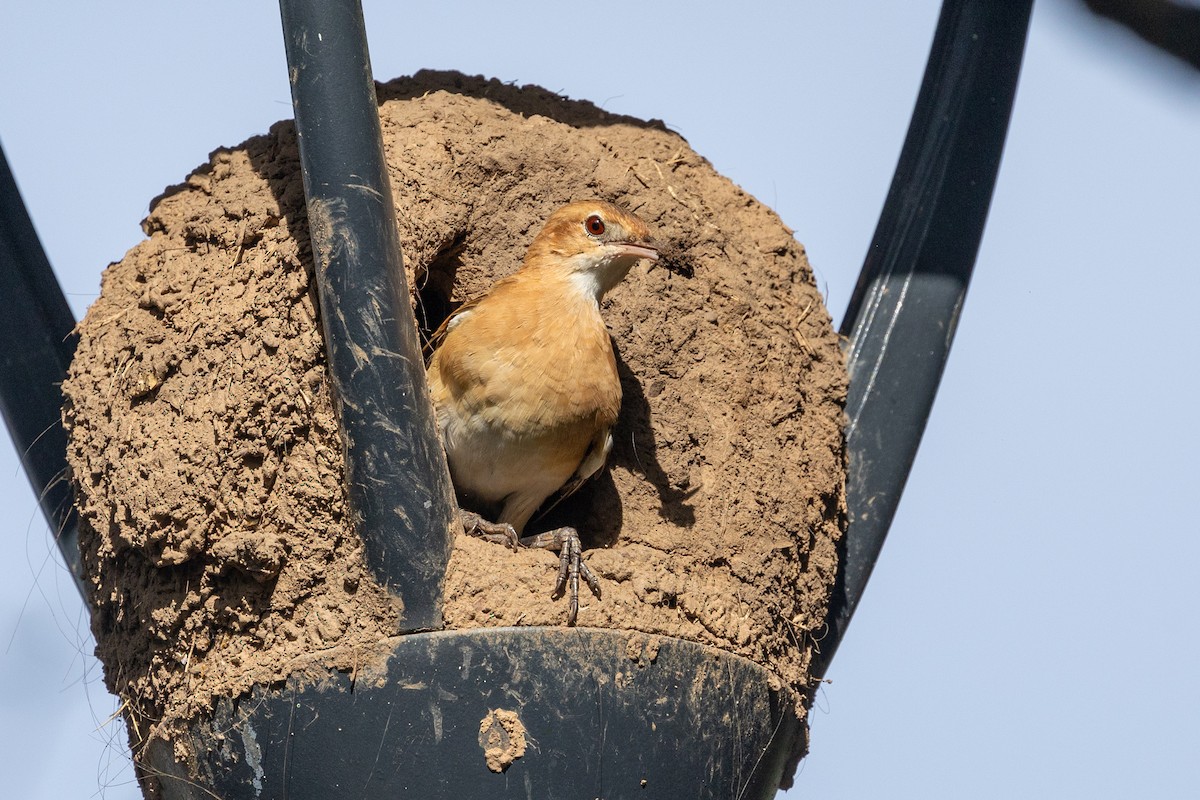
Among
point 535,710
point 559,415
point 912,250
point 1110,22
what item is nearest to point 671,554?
point 559,415

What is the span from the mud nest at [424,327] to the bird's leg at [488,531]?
1.45 feet

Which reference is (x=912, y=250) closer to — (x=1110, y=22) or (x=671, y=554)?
(x=671, y=554)

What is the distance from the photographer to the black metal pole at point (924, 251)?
5.43 m

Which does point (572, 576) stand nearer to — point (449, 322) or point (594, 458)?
point (594, 458)

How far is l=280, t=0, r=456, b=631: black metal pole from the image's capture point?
424 centimetres

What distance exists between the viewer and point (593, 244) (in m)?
5.55

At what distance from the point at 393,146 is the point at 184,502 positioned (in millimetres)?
1757

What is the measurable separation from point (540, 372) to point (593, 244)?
0.59 m

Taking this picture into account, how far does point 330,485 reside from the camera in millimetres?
4547

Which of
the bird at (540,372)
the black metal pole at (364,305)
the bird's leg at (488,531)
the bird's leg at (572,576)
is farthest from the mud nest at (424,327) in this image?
the bird's leg at (488,531)

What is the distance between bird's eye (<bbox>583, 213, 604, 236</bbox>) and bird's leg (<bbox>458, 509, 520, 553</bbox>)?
47.0 inches

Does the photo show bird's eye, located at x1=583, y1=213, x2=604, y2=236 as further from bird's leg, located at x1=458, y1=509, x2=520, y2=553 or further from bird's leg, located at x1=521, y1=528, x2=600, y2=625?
bird's leg, located at x1=521, y1=528, x2=600, y2=625

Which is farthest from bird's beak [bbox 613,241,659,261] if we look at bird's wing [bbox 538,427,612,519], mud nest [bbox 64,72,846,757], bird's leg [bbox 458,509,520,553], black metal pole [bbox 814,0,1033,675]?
bird's leg [bbox 458,509,520,553]

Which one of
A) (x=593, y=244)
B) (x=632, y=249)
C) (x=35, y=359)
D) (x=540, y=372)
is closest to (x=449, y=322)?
(x=540, y=372)
